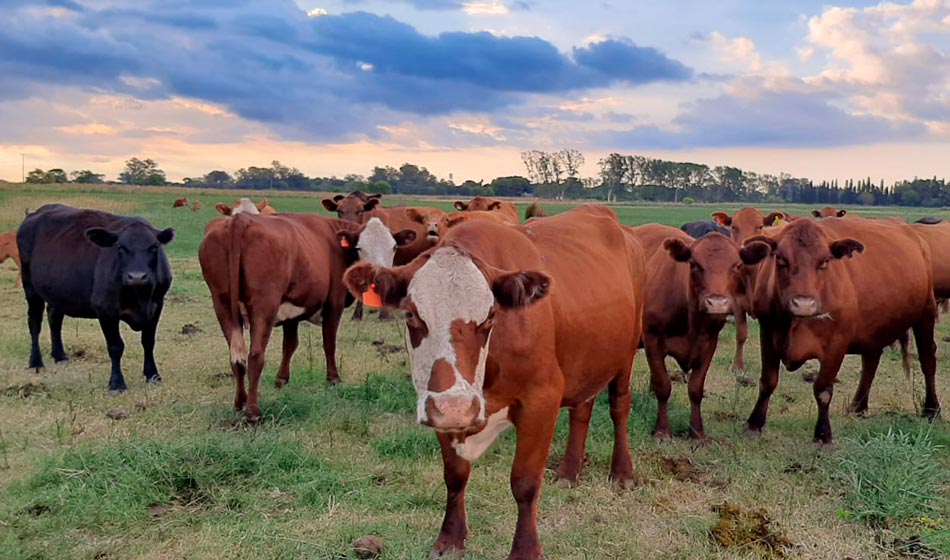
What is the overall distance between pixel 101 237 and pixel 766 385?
23.5ft

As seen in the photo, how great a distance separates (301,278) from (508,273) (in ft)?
15.7

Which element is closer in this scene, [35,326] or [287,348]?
[287,348]

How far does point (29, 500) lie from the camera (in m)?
4.96

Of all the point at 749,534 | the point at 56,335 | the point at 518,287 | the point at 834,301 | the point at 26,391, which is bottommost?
the point at 26,391

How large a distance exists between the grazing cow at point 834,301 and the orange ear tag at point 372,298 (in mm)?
4241

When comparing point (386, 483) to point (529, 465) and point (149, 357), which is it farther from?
point (149, 357)

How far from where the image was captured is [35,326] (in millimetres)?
9281

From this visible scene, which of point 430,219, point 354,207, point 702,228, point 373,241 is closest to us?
point 373,241

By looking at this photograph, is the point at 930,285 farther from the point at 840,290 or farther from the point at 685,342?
the point at 685,342

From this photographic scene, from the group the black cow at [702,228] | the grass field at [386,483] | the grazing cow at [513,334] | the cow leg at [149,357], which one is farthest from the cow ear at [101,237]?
the black cow at [702,228]

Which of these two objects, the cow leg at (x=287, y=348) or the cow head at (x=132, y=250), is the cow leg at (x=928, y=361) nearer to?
the cow leg at (x=287, y=348)

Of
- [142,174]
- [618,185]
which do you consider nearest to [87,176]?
[142,174]

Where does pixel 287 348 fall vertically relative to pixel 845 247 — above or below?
below

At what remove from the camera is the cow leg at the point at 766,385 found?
23.0 ft
